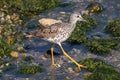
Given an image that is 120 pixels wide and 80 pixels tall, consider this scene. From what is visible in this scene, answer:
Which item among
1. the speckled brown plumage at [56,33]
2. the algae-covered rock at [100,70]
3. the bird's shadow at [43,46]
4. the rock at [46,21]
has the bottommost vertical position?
the algae-covered rock at [100,70]

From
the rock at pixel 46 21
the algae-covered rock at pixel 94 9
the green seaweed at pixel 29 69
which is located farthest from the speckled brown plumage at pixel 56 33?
the algae-covered rock at pixel 94 9

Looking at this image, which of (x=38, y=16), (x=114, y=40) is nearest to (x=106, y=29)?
(x=114, y=40)

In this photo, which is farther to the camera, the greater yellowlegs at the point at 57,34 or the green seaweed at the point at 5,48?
the green seaweed at the point at 5,48

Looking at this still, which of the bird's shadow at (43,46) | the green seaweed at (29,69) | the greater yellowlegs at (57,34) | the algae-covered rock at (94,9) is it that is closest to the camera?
the green seaweed at (29,69)

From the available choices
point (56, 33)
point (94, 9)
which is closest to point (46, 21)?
point (94, 9)

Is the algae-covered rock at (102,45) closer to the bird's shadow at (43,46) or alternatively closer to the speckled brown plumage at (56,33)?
the bird's shadow at (43,46)

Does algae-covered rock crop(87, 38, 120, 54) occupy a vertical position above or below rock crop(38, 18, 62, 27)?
below

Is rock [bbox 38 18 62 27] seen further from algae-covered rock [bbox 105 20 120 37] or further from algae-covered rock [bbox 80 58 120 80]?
algae-covered rock [bbox 80 58 120 80]

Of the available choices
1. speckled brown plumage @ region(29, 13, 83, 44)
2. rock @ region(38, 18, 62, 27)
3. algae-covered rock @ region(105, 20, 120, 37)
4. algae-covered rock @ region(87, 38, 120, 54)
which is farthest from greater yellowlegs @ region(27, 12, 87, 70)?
algae-covered rock @ region(105, 20, 120, 37)

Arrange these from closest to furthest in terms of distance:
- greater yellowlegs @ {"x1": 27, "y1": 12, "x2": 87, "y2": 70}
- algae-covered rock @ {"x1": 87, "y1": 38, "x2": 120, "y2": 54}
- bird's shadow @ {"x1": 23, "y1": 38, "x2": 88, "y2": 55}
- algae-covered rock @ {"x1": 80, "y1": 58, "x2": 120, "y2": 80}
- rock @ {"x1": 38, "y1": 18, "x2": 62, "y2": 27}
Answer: algae-covered rock @ {"x1": 80, "y1": 58, "x2": 120, "y2": 80} → greater yellowlegs @ {"x1": 27, "y1": 12, "x2": 87, "y2": 70} → algae-covered rock @ {"x1": 87, "y1": 38, "x2": 120, "y2": 54} → bird's shadow @ {"x1": 23, "y1": 38, "x2": 88, "y2": 55} → rock @ {"x1": 38, "y1": 18, "x2": 62, "y2": 27}

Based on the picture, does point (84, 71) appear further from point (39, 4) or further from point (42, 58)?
point (39, 4)

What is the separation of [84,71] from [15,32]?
3.76 meters

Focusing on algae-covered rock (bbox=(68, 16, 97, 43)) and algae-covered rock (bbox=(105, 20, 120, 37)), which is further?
algae-covered rock (bbox=(105, 20, 120, 37))

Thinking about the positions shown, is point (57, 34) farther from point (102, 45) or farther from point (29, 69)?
point (102, 45)
